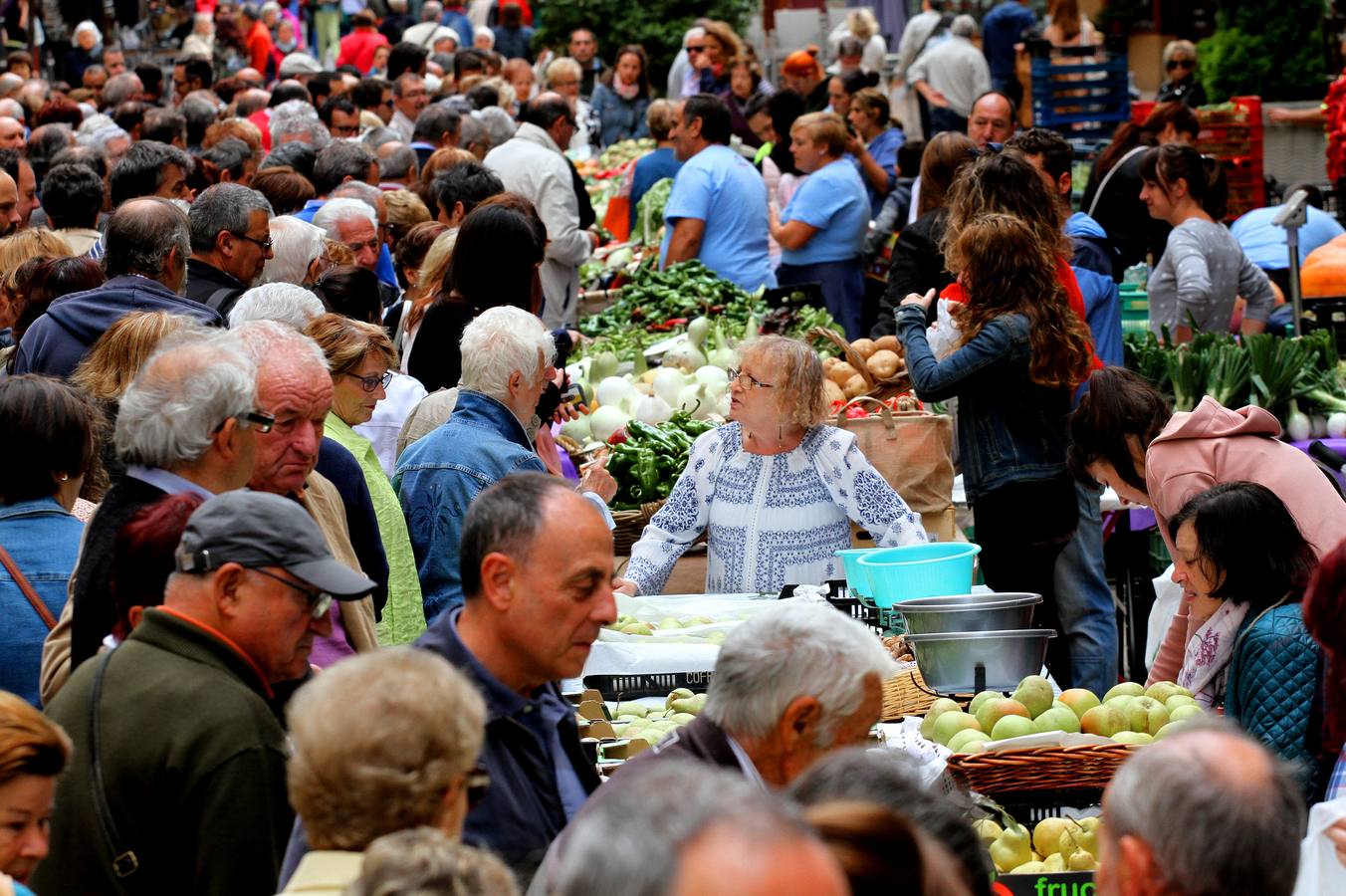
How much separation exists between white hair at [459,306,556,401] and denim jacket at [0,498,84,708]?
3.97ft

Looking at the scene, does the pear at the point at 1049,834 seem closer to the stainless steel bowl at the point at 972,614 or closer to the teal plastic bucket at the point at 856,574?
the stainless steel bowl at the point at 972,614

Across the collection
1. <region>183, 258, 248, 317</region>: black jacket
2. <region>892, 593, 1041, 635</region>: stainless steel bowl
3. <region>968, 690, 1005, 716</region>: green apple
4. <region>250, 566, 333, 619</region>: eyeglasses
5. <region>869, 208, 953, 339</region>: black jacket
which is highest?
<region>250, 566, 333, 619</region>: eyeglasses

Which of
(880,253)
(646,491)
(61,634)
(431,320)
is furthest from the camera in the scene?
(880,253)

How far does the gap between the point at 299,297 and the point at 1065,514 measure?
2845 mm

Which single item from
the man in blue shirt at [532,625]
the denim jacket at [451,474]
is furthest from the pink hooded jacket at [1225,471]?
the man in blue shirt at [532,625]

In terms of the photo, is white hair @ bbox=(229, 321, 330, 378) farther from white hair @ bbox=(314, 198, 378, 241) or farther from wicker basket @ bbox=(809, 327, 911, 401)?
wicker basket @ bbox=(809, 327, 911, 401)

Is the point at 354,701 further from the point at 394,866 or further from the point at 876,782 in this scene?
the point at 876,782

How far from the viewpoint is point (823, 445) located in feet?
18.3

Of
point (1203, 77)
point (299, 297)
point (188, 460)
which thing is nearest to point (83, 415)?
point (188, 460)

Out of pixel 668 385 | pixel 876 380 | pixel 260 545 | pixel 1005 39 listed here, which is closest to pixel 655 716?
pixel 260 545

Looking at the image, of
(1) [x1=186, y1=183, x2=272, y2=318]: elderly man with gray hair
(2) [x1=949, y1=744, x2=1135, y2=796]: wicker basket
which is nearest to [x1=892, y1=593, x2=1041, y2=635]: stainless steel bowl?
(2) [x1=949, y1=744, x2=1135, y2=796]: wicker basket

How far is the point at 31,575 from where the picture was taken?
154 inches

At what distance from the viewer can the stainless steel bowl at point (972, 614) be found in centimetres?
462

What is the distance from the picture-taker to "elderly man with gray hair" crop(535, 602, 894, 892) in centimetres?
288
